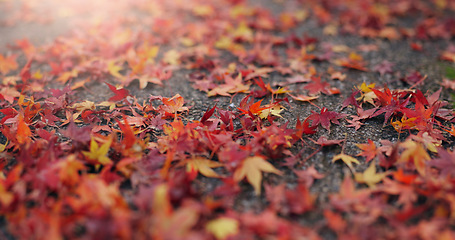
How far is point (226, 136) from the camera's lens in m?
1.29

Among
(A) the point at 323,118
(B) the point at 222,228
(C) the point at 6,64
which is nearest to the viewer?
(B) the point at 222,228

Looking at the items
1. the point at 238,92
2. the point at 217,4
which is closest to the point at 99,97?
the point at 238,92

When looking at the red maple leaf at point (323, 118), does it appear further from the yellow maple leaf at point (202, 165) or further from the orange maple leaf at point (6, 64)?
the orange maple leaf at point (6, 64)

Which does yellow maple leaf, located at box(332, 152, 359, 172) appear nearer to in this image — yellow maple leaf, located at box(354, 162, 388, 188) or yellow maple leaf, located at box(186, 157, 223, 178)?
yellow maple leaf, located at box(354, 162, 388, 188)

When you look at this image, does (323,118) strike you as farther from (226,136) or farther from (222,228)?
(222,228)

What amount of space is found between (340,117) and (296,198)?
653mm

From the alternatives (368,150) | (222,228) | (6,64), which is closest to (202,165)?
(222,228)

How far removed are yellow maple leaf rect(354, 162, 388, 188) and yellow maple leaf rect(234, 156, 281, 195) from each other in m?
0.35

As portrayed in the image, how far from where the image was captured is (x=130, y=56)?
82.8 inches

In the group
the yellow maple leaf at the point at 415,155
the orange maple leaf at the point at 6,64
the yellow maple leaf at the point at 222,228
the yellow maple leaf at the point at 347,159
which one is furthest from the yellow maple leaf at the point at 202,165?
the orange maple leaf at the point at 6,64

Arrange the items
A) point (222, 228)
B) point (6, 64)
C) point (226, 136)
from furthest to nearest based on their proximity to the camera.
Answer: point (6, 64) → point (226, 136) → point (222, 228)

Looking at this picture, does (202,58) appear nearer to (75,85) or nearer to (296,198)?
(75,85)

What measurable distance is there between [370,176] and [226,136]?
2.04ft

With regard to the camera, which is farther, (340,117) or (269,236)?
(340,117)
